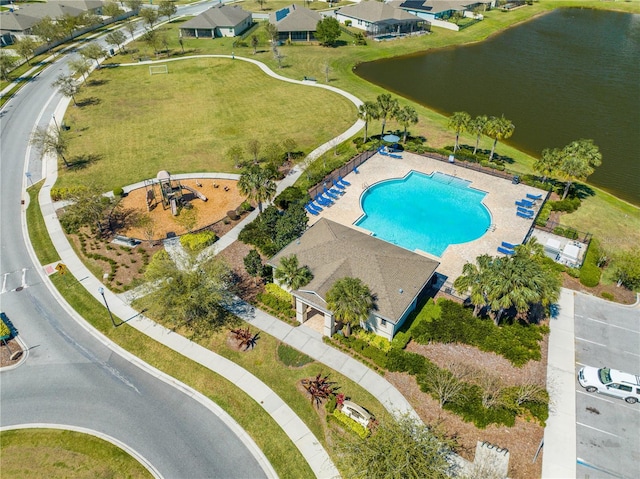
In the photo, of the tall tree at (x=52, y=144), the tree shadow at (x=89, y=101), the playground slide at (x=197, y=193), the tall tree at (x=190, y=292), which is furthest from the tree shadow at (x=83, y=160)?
the tall tree at (x=190, y=292)

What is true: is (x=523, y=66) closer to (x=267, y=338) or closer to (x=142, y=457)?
(x=267, y=338)

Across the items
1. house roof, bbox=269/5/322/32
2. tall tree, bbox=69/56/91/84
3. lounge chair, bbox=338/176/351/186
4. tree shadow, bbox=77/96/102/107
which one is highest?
house roof, bbox=269/5/322/32

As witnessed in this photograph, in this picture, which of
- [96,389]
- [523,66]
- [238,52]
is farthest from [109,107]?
[523,66]

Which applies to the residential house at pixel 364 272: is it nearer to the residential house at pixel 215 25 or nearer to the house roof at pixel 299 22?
the house roof at pixel 299 22

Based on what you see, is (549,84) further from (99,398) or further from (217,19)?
(99,398)

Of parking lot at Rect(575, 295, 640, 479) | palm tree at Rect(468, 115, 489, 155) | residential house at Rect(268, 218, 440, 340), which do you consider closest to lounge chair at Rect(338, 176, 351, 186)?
residential house at Rect(268, 218, 440, 340)

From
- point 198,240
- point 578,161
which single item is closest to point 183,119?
point 198,240

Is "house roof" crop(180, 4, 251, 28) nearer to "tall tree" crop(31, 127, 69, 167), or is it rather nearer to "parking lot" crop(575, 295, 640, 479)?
"tall tree" crop(31, 127, 69, 167)
